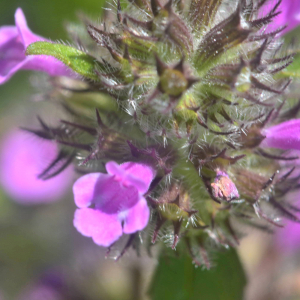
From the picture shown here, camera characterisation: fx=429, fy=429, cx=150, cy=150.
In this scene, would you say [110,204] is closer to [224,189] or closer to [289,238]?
[224,189]

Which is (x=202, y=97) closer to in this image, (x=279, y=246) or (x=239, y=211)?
(x=239, y=211)

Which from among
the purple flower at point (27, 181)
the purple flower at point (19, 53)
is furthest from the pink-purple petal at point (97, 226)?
the purple flower at point (27, 181)

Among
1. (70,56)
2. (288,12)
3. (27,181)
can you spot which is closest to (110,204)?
(70,56)

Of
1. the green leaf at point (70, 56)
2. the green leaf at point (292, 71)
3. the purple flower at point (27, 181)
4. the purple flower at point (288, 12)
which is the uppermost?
the purple flower at point (288, 12)

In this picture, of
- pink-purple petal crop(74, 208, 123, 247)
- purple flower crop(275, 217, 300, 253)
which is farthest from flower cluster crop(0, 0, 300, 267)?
purple flower crop(275, 217, 300, 253)

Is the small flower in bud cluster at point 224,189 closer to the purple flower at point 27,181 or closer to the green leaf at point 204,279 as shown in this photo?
the green leaf at point 204,279

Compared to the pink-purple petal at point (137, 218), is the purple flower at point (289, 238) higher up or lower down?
lower down
